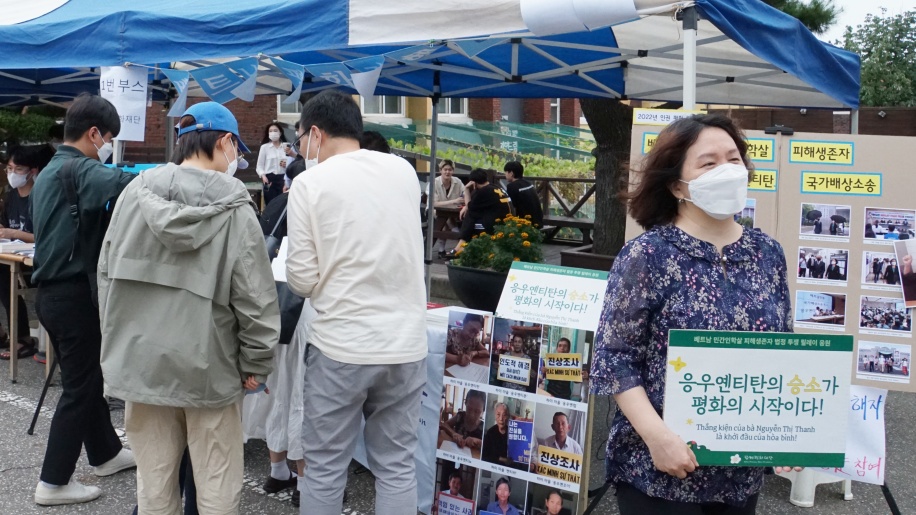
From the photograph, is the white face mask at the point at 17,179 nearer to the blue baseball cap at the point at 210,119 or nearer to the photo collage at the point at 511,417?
the blue baseball cap at the point at 210,119

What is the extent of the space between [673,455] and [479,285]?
373 centimetres

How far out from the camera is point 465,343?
3.66 meters

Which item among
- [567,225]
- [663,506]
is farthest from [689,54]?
[567,225]

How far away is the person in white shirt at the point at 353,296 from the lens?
282 centimetres

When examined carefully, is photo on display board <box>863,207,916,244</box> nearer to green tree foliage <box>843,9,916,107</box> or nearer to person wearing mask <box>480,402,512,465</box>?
person wearing mask <box>480,402,512,465</box>

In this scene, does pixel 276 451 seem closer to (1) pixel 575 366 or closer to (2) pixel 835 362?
(1) pixel 575 366

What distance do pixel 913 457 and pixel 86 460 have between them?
4.78 meters

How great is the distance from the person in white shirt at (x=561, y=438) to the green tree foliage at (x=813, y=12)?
651 cm

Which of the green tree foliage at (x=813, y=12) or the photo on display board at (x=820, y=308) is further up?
the green tree foliage at (x=813, y=12)

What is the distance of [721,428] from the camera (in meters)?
1.96

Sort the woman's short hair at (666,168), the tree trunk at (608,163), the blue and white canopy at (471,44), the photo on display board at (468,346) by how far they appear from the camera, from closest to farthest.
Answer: the woman's short hair at (666,168) < the photo on display board at (468,346) < the blue and white canopy at (471,44) < the tree trunk at (608,163)

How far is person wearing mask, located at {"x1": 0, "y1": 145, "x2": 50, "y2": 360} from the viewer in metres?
6.20

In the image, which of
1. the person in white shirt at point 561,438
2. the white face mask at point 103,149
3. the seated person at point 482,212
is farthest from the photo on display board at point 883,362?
the seated person at point 482,212

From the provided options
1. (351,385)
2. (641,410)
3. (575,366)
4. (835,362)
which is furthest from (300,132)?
(835,362)
